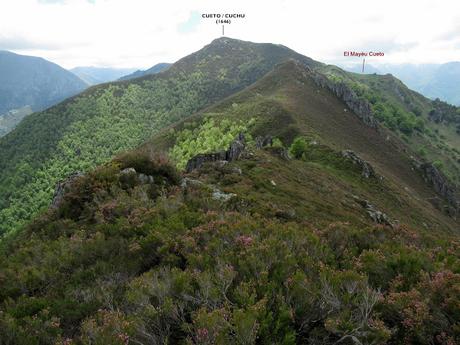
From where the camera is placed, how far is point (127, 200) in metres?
17.8

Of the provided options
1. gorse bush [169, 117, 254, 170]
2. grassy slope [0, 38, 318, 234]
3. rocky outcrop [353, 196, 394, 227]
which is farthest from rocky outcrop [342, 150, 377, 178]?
grassy slope [0, 38, 318, 234]

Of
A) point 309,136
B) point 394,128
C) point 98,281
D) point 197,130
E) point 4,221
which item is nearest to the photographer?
point 98,281

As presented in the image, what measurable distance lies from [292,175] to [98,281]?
30.1 meters

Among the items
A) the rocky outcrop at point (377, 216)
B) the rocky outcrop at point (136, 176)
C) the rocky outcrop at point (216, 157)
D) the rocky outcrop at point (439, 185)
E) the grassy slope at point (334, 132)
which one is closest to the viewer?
the rocky outcrop at point (136, 176)

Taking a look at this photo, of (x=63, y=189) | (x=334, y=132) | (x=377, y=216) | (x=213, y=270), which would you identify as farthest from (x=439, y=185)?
(x=213, y=270)

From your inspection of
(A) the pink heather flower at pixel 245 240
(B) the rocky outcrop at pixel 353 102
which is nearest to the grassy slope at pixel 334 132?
(B) the rocky outcrop at pixel 353 102

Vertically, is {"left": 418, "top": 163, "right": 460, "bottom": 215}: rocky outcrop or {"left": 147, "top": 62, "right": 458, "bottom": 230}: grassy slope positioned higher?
{"left": 147, "top": 62, "right": 458, "bottom": 230}: grassy slope

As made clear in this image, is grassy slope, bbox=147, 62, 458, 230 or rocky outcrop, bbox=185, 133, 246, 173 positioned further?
→ grassy slope, bbox=147, 62, 458, 230

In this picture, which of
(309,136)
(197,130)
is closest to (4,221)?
(197,130)

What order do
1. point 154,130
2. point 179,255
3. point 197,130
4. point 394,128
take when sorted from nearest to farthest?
1. point 179,255
2. point 197,130
3. point 394,128
4. point 154,130

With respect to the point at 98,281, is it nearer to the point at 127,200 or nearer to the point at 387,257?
the point at 127,200

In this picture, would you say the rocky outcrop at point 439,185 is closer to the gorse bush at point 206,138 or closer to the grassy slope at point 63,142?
the gorse bush at point 206,138

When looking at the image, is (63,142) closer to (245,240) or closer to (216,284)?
(245,240)

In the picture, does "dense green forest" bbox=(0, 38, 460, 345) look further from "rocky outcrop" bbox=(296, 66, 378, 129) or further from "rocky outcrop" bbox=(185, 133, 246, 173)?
"rocky outcrop" bbox=(296, 66, 378, 129)
